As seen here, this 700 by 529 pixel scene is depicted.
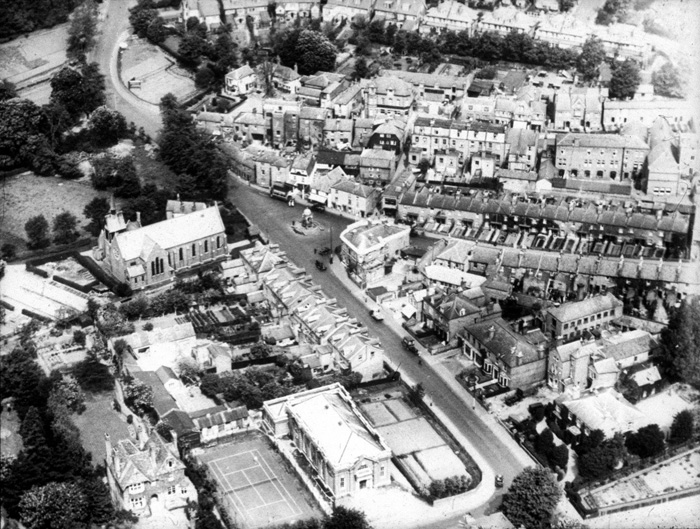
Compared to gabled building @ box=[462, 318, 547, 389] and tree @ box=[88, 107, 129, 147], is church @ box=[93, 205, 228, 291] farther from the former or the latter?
gabled building @ box=[462, 318, 547, 389]

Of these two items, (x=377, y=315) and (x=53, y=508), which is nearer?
(x=53, y=508)

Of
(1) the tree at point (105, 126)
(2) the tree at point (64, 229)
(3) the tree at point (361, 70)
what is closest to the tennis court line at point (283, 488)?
(2) the tree at point (64, 229)

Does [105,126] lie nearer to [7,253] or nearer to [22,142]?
[22,142]

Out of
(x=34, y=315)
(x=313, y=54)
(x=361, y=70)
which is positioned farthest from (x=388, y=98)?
(x=34, y=315)

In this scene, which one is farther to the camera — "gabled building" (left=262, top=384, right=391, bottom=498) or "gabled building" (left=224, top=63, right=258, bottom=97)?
"gabled building" (left=224, top=63, right=258, bottom=97)

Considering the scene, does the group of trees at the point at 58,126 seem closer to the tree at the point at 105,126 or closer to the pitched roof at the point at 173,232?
the tree at the point at 105,126

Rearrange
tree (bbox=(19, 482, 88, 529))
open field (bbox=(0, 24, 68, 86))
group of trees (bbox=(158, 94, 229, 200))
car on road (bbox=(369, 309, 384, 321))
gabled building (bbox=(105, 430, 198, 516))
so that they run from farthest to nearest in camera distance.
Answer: open field (bbox=(0, 24, 68, 86)) < group of trees (bbox=(158, 94, 229, 200)) < car on road (bbox=(369, 309, 384, 321)) < gabled building (bbox=(105, 430, 198, 516)) < tree (bbox=(19, 482, 88, 529))

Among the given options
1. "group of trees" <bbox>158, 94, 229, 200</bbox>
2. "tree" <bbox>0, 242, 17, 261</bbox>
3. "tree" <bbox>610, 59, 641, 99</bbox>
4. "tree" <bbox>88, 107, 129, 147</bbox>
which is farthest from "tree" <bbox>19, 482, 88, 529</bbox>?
"tree" <bbox>610, 59, 641, 99</bbox>
